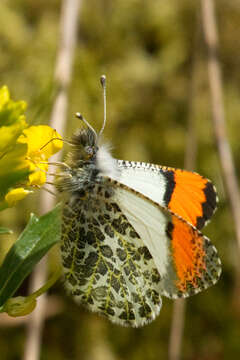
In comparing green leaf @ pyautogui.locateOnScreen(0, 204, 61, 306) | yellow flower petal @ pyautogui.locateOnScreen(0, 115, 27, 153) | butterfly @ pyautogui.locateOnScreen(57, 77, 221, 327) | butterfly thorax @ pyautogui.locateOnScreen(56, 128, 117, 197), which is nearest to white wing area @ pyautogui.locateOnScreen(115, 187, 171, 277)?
butterfly @ pyautogui.locateOnScreen(57, 77, 221, 327)

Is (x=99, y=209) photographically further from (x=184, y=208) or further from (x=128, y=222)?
(x=184, y=208)

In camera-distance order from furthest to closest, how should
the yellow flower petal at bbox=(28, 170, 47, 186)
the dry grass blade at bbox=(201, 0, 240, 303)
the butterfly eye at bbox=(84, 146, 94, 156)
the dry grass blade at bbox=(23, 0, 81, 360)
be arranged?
the dry grass blade at bbox=(201, 0, 240, 303), the dry grass blade at bbox=(23, 0, 81, 360), the butterfly eye at bbox=(84, 146, 94, 156), the yellow flower petal at bbox=(28, 170, 47, 186)

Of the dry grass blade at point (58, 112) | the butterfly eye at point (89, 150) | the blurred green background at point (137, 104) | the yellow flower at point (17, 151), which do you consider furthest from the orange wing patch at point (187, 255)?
the blurred green background at point (137, 104)

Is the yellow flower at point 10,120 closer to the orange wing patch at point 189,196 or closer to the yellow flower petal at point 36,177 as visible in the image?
the yellow flower petal at point 36,177

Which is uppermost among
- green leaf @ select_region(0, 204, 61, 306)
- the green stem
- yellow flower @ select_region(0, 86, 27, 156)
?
yellow flower @ select_region(0, 86, 27, 156)

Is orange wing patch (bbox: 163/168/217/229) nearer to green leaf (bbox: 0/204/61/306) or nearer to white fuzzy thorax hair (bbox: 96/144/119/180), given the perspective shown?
white fuzzy thorax hair (bbox: 96/144/119/180)

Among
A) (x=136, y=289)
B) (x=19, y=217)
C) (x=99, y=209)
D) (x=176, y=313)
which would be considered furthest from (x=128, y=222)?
(x=19, y=217)


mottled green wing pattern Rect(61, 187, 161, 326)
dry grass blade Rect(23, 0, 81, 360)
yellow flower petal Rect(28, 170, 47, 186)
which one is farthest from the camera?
dry grass blade Rect(23, 0, 81, 360)

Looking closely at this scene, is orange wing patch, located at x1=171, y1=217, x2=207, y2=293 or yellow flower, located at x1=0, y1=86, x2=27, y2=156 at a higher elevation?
yellow flower, located at x1=0, y1=86, x2=27, y2=156
